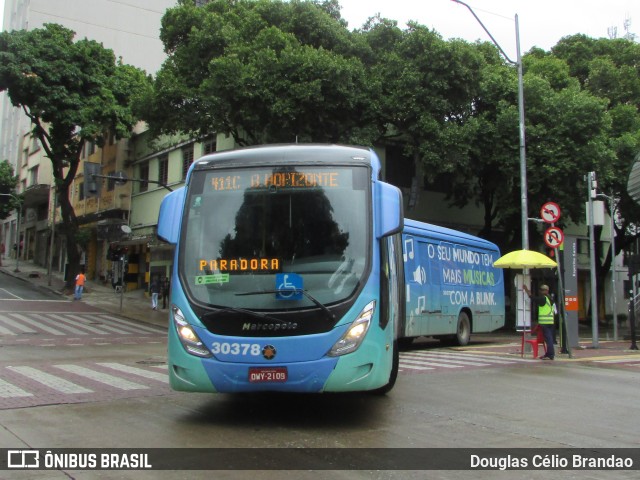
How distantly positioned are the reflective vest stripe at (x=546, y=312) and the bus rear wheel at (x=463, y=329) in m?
3.92

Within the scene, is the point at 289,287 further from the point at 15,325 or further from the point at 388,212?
the point at 15,325

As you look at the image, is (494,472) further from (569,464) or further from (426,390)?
(426,390)

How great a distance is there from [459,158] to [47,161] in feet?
140

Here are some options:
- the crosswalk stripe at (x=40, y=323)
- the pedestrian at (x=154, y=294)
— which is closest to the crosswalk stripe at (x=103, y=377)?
the crosswalk stripe at (x=40, y=323)

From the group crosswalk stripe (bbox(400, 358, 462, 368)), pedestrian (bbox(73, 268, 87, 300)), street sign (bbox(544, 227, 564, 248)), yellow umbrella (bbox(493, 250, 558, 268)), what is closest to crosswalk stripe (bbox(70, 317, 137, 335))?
pedestrian (bbox(73, 268, 87, 300))

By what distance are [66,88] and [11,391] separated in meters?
28.8

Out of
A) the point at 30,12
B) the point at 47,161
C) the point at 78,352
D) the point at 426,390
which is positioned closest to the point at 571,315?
the point at 426,390

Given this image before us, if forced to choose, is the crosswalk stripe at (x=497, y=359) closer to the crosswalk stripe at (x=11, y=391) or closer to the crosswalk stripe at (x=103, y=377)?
the crosswalk stripe at (x=103, y=377)

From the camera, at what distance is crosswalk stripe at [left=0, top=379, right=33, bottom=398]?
28.1 feet

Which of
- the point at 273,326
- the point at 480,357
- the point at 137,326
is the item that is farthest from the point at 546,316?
the point at 137,326

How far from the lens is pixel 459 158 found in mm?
24000

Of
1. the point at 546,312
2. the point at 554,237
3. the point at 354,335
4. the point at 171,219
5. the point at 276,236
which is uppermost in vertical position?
the point at 554,237

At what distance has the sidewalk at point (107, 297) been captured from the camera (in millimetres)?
28922

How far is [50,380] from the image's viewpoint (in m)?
9.95
